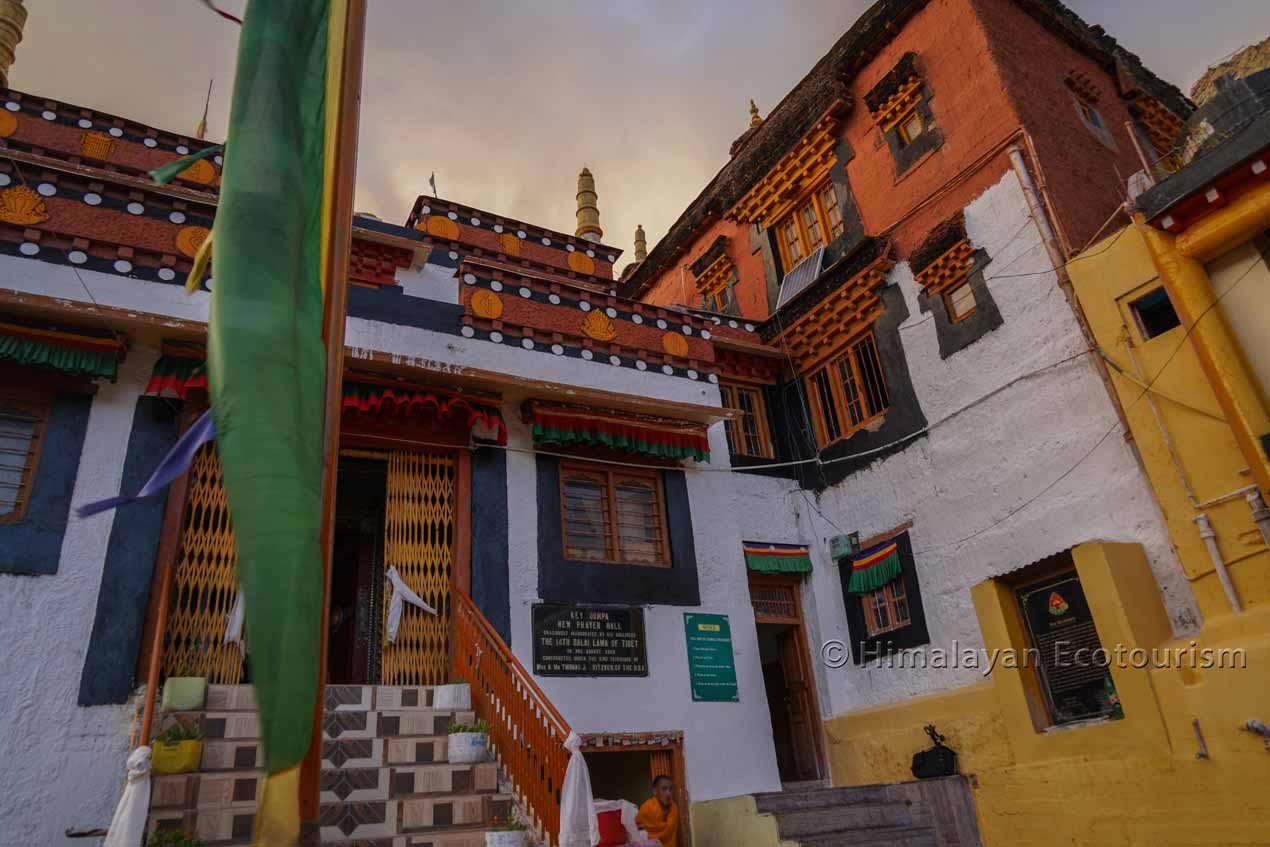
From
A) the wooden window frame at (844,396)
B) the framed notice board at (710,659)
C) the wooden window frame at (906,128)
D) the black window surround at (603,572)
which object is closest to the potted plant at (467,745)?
the black window surround at (603,572)

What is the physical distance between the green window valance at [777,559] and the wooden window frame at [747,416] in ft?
4.83

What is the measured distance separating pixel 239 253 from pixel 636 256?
21.0 metres

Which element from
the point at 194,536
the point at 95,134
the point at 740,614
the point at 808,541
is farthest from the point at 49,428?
the point at 808,541

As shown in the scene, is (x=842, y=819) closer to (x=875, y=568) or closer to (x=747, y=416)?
(x=875, y=568)

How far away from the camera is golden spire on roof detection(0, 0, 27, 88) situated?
13101 mm

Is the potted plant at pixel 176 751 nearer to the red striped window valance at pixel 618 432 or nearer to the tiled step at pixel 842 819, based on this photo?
the red striped window valance at pixel 618 432

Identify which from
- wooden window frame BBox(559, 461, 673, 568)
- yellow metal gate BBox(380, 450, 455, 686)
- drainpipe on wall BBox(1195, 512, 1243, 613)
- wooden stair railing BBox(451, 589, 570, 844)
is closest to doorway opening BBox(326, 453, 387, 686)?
yellow metal gate BBox(380, 450, 455, 686)

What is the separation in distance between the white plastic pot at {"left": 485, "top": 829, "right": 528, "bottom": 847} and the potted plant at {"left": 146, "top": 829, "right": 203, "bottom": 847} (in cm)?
205

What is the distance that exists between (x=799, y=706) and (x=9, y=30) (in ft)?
50.7

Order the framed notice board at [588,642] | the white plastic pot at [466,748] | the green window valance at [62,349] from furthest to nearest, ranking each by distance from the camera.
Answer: the framed notice board at [588,642], the green window valance at [62,349], the white plastic pot at [466,748]

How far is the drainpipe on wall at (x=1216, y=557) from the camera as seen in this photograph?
25.1 feet

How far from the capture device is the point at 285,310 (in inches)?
102

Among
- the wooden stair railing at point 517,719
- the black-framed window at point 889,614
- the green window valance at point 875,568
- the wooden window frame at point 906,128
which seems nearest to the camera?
the wooden stair railing at point 517,719

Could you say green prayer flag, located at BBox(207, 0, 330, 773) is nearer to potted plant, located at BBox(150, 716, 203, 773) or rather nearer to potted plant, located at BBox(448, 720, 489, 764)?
potted plant, located at BBox(150, 716, 203, 773)
